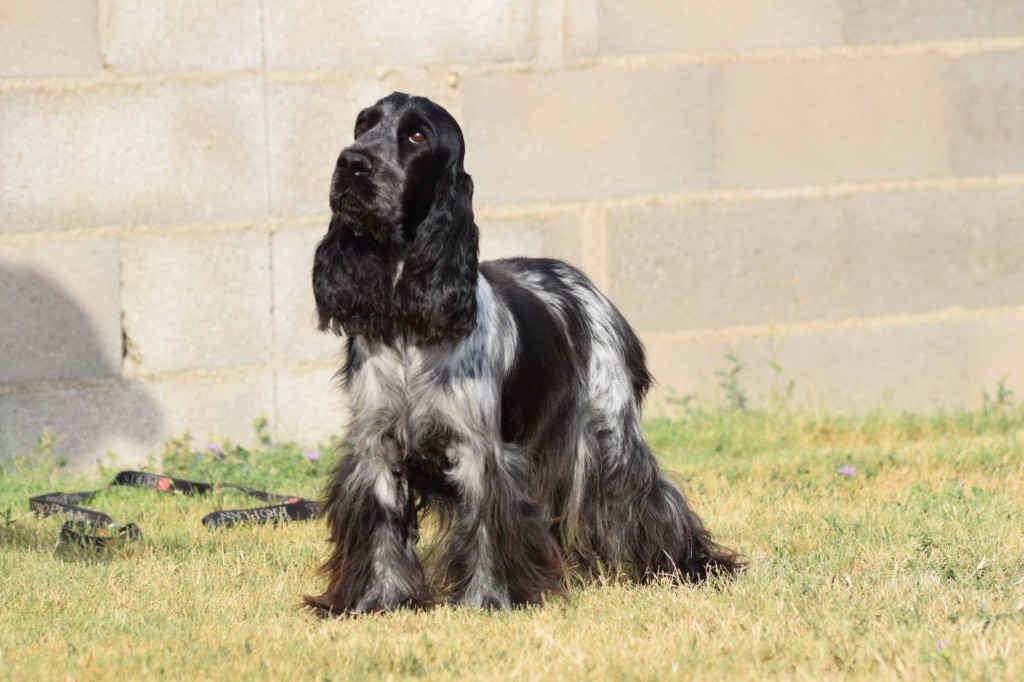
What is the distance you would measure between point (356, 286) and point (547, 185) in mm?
3224

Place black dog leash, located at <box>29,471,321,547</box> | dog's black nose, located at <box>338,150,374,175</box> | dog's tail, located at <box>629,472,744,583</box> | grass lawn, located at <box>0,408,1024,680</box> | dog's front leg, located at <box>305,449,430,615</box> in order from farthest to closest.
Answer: black dog leash, located at <box>29,471,321,547</box>
dog's tail, located at <box>629,472,744,583</box>
dog's front leg, located at <box>305,449,430,615</box>
dog's black nose, located at <box>338,150,374,175</box>
grass lawn, located at <box>0,408,1024,680</box>

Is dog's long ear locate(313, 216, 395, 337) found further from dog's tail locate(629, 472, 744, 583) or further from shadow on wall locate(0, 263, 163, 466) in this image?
shadow on wall locate(0, 263, 163, 466)

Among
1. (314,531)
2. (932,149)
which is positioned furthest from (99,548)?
(932,149)

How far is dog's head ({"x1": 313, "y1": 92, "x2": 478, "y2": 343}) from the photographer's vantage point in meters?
4.11

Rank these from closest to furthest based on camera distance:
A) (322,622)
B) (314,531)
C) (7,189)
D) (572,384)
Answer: (322,622), (572,384), (314,531), (7,189)

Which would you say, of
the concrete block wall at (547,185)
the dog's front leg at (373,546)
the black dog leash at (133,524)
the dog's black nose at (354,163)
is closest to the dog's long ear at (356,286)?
the dog's black nose at (354,163)

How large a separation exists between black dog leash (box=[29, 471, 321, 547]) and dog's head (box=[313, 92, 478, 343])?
1615 millimetres

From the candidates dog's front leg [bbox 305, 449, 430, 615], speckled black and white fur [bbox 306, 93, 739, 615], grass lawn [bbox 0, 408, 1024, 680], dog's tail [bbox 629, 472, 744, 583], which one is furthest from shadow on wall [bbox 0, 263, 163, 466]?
dog's tail [bbox 629, 472, 744, 583]

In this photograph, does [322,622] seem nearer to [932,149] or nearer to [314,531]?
[314,531]

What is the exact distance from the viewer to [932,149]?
7.72 m

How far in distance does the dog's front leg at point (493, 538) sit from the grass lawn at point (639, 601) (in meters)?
0.11

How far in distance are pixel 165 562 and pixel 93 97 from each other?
289cm

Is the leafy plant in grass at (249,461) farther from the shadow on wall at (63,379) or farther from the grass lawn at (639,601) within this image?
the shadow on wall at (63,379)

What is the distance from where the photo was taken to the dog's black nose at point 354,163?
13.3 ft
